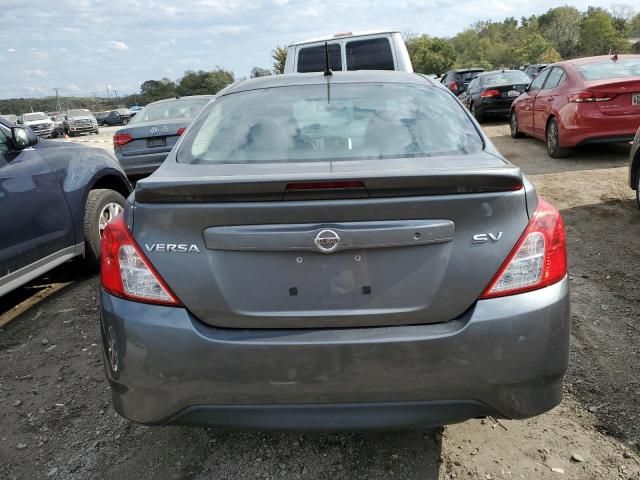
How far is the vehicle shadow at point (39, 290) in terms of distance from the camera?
456cm

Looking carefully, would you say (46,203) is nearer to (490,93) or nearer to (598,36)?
(490,93)

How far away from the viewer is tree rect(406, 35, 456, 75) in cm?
6594

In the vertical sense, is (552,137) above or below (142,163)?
below

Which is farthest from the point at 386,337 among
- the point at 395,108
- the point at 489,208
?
the point at 395,108

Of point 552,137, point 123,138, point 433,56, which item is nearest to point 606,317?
point 552,137

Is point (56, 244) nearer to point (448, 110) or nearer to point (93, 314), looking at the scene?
point (93, 314)

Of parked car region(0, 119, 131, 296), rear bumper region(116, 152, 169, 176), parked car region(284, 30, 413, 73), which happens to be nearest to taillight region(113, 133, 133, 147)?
rear bumper region(116, 152, 169, 176)

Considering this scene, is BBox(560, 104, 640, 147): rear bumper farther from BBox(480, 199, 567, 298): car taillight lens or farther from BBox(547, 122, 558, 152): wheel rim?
BBox(480, 199, 567, 298): car taillight lens

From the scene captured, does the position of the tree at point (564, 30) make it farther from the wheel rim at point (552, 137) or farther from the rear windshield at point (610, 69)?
the wheel rim at point (552, 137)

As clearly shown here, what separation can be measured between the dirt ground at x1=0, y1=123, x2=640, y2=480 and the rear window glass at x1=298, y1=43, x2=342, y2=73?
602cm

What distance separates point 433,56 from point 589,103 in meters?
61.8

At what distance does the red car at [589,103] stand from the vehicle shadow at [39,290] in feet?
23.1

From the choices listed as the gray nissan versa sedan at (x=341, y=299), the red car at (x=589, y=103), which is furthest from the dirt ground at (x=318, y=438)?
the red car at (x=589, y=103)

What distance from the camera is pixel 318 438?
8.80 ft
